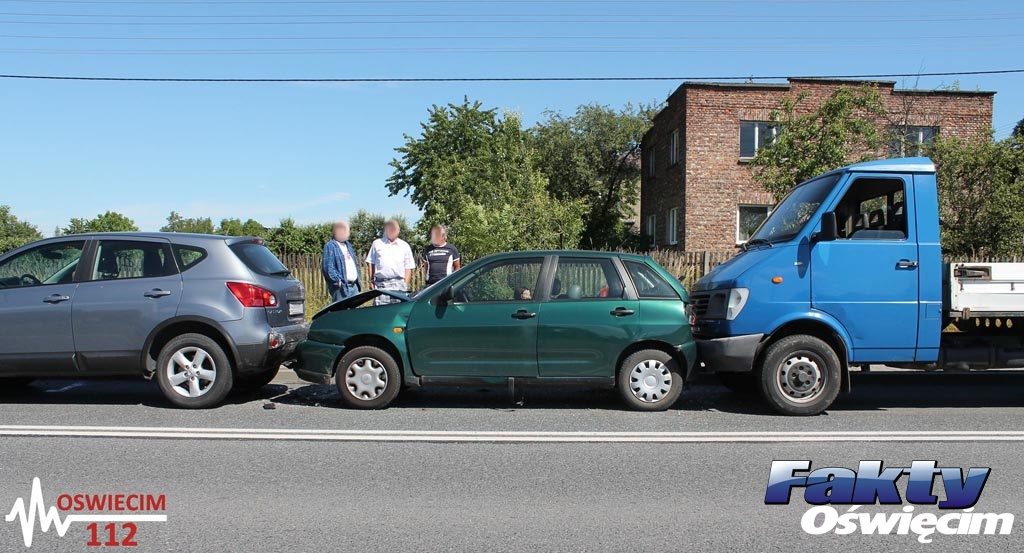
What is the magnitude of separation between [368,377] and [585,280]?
2368 mm

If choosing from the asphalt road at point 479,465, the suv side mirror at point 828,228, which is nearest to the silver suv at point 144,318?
the asphalt road at point 479,465

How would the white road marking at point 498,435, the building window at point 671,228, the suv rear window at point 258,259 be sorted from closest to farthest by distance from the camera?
the white road marking at point 498,435 → the suv rear window at point 258,259 → the building window at point 671,228

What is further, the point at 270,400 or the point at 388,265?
the point at 388,265

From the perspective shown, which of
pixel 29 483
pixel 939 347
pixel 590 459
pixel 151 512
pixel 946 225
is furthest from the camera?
pixel 946 225

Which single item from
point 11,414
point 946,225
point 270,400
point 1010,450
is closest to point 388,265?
point 270,400

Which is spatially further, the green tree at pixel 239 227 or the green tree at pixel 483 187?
the green tree at pixel 239 227

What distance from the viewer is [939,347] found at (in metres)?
7.53

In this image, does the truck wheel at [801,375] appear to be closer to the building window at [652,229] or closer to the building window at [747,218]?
the building window at [747,218]

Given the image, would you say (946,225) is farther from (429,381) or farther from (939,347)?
(429,381)

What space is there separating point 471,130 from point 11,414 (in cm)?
2333

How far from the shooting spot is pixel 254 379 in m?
8.79

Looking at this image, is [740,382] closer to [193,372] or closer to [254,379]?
[254,379]

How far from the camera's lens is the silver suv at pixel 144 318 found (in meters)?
7.84

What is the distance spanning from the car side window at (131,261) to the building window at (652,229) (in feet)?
70.6
